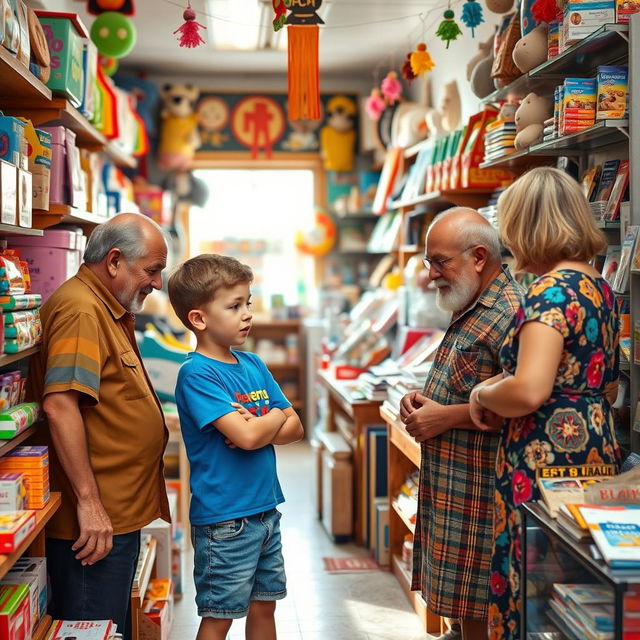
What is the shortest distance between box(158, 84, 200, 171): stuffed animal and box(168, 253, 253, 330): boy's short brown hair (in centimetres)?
549

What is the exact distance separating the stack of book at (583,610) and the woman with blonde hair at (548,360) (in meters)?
0.26

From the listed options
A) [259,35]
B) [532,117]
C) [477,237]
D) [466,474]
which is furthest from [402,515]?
[259,35]

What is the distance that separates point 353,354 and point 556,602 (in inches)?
144

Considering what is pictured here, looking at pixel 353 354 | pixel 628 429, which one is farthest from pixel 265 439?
pixel 353 354

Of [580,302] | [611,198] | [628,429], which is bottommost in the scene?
[628,429]

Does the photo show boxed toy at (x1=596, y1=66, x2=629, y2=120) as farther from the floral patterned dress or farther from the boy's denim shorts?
the boy's denim shorts

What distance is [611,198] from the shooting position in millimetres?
2746

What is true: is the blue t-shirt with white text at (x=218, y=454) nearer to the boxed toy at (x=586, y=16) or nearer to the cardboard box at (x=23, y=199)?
the cardboard box at (x=23, y=199)

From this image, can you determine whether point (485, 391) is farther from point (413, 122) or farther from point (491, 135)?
point (413, 122)

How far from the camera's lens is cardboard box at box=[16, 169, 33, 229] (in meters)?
2.27

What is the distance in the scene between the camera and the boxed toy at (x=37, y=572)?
2.28 meters

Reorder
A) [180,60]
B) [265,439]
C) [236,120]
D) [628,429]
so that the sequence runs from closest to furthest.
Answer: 1. [265,439]
2. [628,429]
3. [180,60]
4. [236,120]

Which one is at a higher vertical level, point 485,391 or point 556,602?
point 485,391

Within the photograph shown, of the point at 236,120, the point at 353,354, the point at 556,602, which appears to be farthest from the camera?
the point at 236,120
